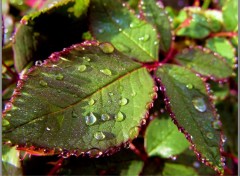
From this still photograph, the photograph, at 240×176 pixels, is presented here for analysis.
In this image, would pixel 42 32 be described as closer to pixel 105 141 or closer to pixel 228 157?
pixel 105 141

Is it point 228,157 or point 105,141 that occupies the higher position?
point 105,141

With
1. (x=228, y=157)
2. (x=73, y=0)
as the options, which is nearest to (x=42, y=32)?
(x=73, y=0)

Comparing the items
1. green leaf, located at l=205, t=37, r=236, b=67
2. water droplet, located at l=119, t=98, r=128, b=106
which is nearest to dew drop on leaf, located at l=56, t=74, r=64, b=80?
water droplet, located at l=119, t=98, r=128, b=106

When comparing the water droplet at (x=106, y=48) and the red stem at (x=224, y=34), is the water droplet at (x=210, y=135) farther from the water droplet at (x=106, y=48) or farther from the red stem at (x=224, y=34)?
the red stem at (x=224, y=34)

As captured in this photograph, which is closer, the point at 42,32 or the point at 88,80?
the point at 88,80

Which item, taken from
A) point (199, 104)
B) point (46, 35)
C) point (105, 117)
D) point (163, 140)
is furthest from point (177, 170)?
point (46, 35)

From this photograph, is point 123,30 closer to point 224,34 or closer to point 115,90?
Result: point 115,90

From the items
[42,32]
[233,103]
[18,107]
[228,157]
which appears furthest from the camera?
[233,103]
